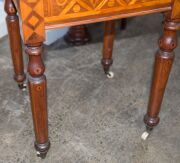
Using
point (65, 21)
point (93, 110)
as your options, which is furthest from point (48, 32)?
point (65, 21)

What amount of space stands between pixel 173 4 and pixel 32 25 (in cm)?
37

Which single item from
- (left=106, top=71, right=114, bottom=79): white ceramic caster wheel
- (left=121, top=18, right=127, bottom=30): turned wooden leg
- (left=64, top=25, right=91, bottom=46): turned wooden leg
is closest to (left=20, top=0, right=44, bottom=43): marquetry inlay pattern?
(left=106, top=71, right=114, bottom=79): white ceramic caster wheel

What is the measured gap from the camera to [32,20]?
2.54 ft

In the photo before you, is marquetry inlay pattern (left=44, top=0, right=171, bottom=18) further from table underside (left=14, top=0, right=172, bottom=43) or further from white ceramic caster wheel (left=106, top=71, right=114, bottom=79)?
white ceramic caster wheel (left=106, top=71, right=114, bottom=79)

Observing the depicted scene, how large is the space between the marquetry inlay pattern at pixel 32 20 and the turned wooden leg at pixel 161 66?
0.35 meters

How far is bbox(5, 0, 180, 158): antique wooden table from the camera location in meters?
0.78

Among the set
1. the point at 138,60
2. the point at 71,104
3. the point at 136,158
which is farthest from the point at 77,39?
the point at 136,158

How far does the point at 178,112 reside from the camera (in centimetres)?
131

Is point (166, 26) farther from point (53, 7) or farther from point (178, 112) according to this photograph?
point (178, 112)

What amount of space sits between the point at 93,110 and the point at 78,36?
1.60 feet

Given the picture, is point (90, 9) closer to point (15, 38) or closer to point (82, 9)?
point (82, 9)

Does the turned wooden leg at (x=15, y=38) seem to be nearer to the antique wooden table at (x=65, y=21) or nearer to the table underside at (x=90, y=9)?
the antique wooden table at (x=65, y=21)

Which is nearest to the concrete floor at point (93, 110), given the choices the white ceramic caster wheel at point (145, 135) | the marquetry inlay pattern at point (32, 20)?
the white ceramic caster wheel at point (145, 135)

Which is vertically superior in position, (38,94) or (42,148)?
(38,94)
